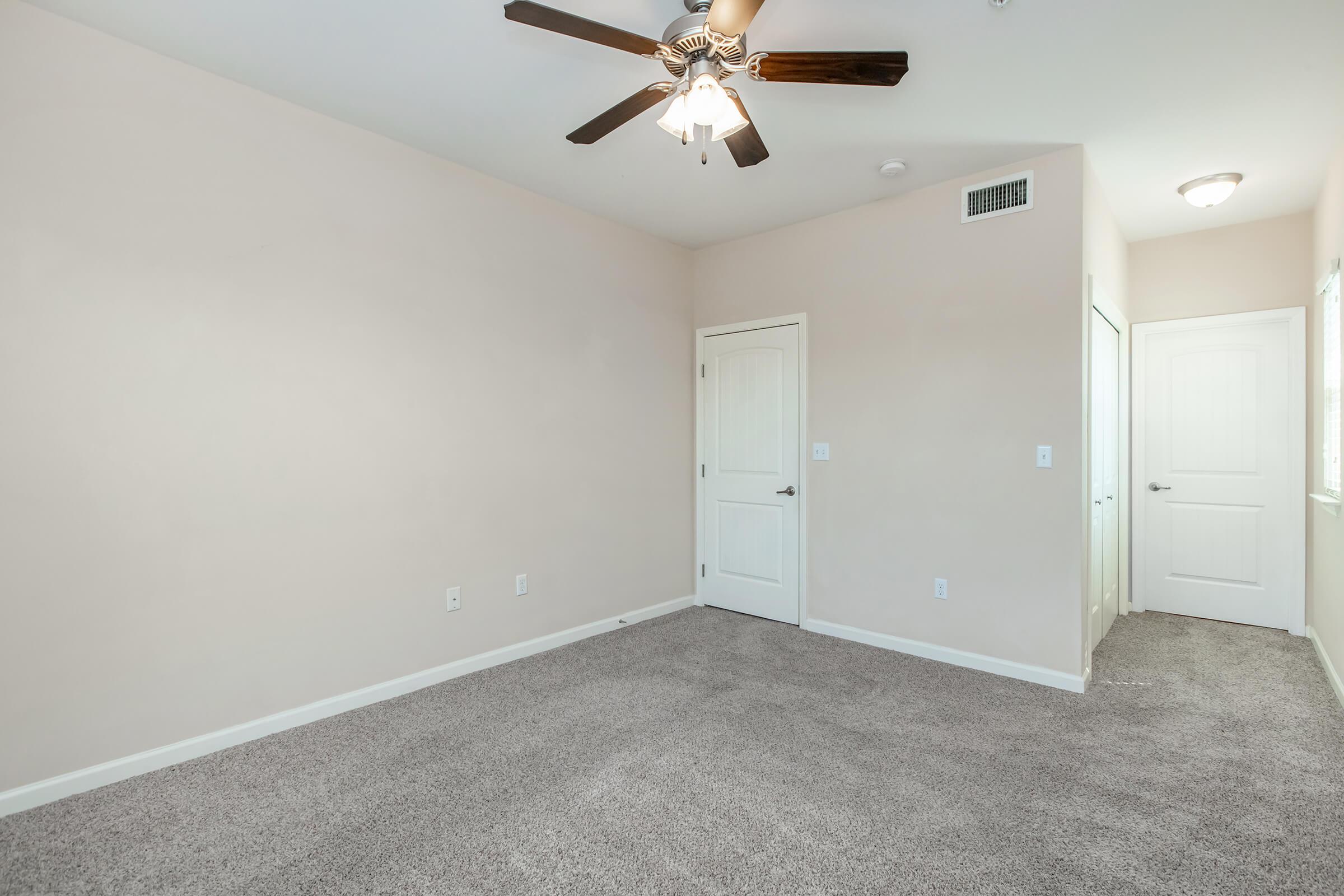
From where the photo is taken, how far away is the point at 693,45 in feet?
6.12

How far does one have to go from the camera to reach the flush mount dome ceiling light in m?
3.30

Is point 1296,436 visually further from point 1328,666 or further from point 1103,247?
point 1103,247

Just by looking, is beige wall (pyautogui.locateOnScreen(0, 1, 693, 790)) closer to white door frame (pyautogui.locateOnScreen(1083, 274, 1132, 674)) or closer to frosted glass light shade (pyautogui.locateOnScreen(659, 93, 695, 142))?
frosted glass light shade (pyautogui.locateOnScreen(659, 93, 695, 142))

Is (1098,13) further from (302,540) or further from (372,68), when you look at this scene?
(302,540)

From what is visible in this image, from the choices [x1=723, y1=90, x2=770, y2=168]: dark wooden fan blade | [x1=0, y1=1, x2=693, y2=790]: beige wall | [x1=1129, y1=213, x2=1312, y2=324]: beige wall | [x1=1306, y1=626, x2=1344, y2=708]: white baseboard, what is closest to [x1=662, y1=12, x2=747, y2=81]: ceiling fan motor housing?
[x1=723, y1=90, x2=770, y2=168]: dark wooden fan blade

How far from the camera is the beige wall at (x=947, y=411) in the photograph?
3.11m

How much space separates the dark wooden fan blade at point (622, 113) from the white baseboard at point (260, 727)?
2.56m

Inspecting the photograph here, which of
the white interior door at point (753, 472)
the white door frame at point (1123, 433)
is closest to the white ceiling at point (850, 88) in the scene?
the white door frame at point (1123, 433)

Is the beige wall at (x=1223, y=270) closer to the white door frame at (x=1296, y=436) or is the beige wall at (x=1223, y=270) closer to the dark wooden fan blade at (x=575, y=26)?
the white door frame at (x=1296, y=436)

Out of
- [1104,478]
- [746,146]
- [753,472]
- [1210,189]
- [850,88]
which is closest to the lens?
[746,146]

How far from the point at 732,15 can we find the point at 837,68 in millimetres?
383

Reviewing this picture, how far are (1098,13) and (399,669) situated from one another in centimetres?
383

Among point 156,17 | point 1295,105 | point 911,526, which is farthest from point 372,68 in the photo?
point 1295,105

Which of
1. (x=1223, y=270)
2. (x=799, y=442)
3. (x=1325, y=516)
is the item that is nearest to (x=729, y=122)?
(x=799, y=442)
